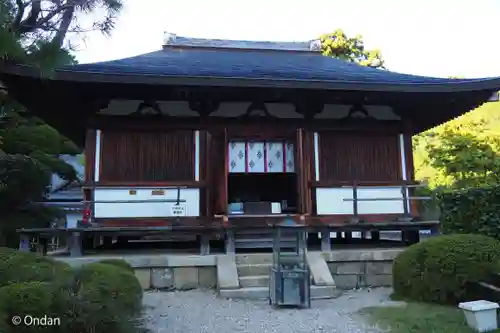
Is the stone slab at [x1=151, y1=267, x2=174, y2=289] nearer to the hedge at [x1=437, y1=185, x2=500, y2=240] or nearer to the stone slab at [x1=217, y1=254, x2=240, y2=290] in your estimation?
the stone slab at [x1=217, y1=254, x2=240, y2=290]

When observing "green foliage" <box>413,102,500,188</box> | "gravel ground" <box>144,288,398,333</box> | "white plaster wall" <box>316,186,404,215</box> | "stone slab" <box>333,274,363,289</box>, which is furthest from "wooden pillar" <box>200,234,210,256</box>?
"green foliage" <box>413,102,500,188</box>

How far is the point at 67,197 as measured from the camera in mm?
19062

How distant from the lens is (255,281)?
6.32 metres

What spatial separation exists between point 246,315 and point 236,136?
13.1ft

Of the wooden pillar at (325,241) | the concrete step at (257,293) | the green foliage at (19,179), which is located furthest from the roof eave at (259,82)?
the green foliage at (19,179)

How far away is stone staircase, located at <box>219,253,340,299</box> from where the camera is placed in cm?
600

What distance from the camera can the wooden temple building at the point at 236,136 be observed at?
7.35m

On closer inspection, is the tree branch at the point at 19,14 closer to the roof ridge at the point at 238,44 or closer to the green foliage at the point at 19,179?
the green foliage at the point at 19,179

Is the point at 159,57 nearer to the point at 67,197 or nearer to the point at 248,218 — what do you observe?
the point at 248,218

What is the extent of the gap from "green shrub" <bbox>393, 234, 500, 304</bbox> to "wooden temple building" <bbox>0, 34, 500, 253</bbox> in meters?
1.80

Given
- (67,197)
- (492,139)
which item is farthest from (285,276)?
(67,197)

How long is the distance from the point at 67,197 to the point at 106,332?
16980 millimetres

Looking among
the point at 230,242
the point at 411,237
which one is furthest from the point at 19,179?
the point at 411,237

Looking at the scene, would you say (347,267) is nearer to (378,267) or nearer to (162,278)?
(378,267)
